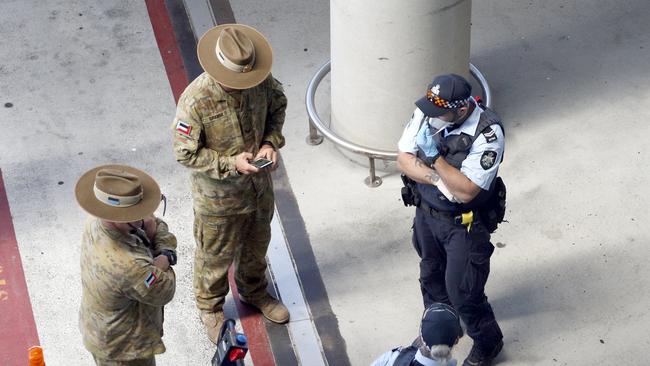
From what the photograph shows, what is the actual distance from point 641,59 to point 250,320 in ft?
12.6

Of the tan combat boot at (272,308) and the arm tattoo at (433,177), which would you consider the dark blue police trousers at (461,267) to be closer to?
the arm tattoo at (433,177)

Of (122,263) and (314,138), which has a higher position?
(122,263)

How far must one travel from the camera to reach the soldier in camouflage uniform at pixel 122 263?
4953mm

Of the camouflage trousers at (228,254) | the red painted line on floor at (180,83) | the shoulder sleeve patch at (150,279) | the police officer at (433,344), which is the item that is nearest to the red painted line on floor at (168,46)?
the red painted line on floor at (180,83)

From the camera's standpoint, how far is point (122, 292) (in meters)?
5.10

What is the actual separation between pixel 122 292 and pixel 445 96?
1.89 metres

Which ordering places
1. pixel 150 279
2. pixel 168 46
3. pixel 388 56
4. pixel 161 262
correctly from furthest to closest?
pixel 168 46 < pixel 388 56 < pixel 161 262 < pixel 150 279

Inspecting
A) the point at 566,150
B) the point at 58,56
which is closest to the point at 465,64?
the point at 566,150

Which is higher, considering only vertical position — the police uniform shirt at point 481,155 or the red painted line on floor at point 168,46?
the police uniform shirt at point 481,155

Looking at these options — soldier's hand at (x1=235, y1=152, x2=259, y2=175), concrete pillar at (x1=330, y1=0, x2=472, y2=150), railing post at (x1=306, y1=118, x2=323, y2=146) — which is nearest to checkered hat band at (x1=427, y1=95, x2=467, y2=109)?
soldier's hand at (x1=235, y1=152, x2=259, y2=175)

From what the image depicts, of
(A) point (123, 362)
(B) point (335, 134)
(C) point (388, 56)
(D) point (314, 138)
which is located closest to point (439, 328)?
(A) point (123, 362)

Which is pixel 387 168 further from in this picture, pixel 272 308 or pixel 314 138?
pixel 272 308

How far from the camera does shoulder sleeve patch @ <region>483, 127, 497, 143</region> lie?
553cm

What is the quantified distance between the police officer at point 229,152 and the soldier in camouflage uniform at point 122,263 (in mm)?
617
